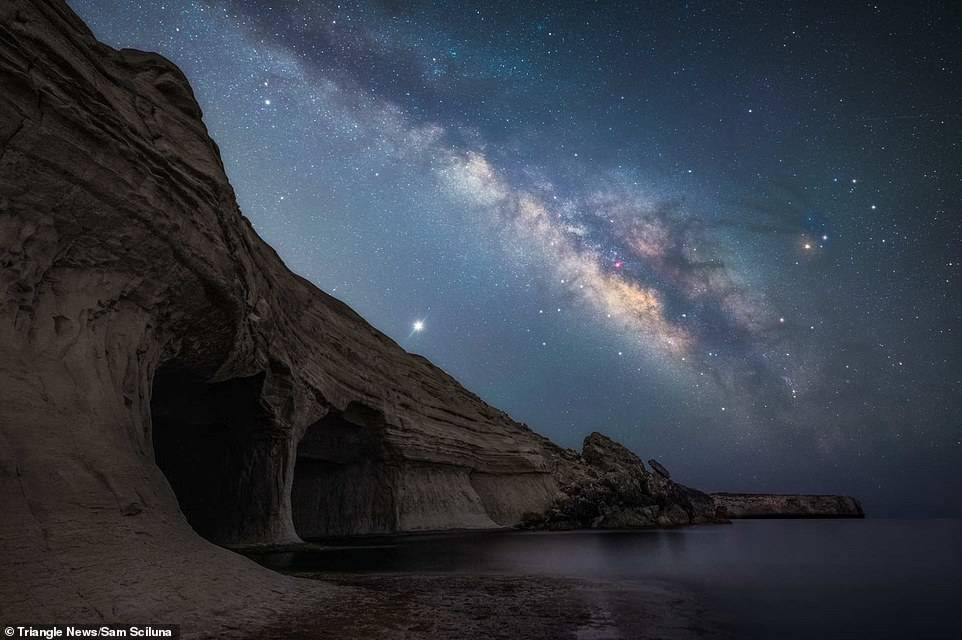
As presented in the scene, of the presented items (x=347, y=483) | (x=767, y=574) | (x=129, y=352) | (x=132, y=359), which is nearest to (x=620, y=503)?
(x=347, y=483)

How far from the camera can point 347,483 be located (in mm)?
35312

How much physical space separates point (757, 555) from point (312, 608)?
830 inches

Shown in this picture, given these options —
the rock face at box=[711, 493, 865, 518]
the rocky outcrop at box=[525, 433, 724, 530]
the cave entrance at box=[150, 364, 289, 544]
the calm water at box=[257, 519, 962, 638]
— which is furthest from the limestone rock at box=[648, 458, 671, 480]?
the rock face at box=[711, 493, 865, 518]

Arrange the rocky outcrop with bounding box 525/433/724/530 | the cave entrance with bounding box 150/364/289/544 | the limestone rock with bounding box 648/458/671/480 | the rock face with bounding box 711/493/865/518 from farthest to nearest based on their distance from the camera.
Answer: the rock face with bounding box 711/493/865/518
the limestone rock with bounding box 648/458/671/480
the rocky outcrop with bounding box 525/433/724/530
the cave entrance with bounding box 150/364/289/544

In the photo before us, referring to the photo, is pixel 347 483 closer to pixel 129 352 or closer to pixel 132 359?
pixel 132 359

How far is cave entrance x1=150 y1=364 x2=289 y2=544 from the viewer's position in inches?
878

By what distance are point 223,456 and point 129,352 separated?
42.2 ft

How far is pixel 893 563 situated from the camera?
20531mm

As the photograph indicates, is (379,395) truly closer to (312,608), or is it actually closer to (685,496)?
(312,608)

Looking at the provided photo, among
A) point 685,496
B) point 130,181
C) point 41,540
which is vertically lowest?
point 685,496

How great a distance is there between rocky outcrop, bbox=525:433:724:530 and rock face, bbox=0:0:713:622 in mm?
26655

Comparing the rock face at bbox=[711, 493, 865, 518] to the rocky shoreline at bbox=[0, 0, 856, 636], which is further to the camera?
the rock face at bbox=[711, 493, 865, 518]

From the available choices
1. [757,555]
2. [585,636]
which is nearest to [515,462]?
[757,555]

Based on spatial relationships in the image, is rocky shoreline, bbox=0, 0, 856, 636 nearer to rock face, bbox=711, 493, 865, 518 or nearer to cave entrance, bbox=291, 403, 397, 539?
cave entrance, bbox=291, 403, 397, 539
